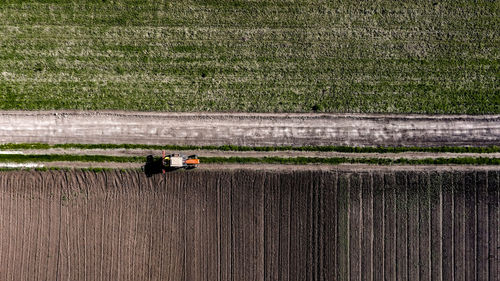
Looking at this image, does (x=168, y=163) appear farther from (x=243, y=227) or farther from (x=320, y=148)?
(x=320, y=148)

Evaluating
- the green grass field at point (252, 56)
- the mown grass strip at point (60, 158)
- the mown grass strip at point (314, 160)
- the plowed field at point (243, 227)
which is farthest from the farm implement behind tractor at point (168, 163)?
the green grass field at point (252, 56)

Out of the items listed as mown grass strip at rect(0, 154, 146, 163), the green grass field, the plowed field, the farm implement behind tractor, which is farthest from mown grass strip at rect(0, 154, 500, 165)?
the green grass field

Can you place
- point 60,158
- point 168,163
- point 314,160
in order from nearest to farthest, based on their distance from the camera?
point 168,163 < point 60,158 < point 314,160

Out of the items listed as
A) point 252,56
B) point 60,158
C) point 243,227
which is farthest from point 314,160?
point 60,158

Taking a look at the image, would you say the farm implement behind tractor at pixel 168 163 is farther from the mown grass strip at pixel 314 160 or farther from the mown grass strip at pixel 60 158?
the mown grass strip at pixel 60 158

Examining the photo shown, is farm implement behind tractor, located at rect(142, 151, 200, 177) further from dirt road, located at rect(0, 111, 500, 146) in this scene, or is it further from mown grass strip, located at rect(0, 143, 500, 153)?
dirt road, located at rect(0, 111, 500, 146)

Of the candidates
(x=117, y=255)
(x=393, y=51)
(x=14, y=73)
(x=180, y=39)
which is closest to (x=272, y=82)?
(x=180, y=39)
